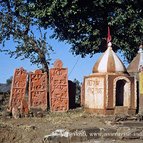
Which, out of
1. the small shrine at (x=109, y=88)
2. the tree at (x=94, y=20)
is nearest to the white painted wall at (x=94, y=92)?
the small shrine at (x=109, y=88)

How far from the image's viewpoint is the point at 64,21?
18250 mm

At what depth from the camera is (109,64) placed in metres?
13.5

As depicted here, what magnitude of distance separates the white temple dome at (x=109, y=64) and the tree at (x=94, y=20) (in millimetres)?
4064

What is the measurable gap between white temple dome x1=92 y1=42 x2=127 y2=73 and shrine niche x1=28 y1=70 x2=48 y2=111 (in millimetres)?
2371

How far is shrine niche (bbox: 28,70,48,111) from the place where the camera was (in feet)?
46.8

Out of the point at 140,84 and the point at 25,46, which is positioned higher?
the point at 25,46

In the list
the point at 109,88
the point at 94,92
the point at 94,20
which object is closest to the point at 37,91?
the point at 94,92

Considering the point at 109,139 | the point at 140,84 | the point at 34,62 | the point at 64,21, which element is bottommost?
the point at 109,139

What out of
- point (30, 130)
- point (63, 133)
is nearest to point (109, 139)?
point (63, 133)

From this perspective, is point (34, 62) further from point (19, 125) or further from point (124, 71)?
point (19, 125)

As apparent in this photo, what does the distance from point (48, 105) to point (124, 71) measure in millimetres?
3814

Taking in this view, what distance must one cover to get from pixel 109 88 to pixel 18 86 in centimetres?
411

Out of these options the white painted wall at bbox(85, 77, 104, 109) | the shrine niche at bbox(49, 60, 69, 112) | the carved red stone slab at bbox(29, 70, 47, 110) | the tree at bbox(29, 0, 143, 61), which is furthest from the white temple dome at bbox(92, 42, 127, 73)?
the tree at bbox(29, 0, 143, 61)

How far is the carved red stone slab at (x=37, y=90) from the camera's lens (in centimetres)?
1426
